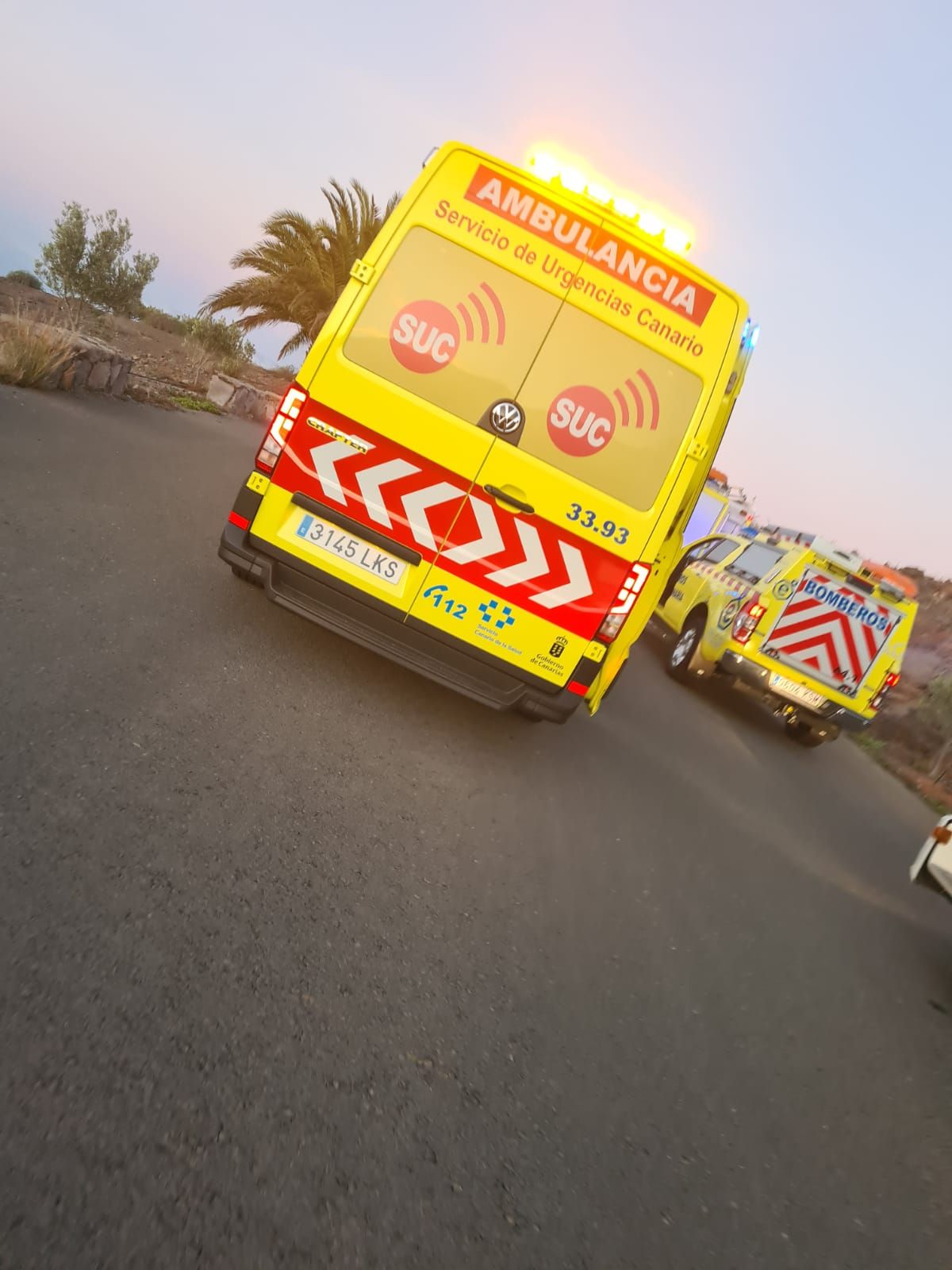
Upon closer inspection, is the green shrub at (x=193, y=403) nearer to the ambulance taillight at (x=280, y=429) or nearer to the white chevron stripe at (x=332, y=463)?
the ambulance taillight at (x=280, y=429)

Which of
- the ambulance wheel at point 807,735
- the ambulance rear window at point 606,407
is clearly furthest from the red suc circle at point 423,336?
the ambulance wheel at point 807,735

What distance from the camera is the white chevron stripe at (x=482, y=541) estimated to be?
14.5ft

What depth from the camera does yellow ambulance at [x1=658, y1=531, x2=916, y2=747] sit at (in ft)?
30.8

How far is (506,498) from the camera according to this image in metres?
4.40

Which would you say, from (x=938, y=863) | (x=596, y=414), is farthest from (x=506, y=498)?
(x=938, y=863)

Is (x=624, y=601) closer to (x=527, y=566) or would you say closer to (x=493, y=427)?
(x=527, y=566)

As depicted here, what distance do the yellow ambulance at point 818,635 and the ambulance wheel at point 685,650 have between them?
0.72 m

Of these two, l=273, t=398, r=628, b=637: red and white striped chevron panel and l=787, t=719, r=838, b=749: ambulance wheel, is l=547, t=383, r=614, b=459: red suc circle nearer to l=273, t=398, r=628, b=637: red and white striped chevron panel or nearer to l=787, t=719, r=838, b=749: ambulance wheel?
l=273, t=398, r=628, b=637: red and white striped chevron panel

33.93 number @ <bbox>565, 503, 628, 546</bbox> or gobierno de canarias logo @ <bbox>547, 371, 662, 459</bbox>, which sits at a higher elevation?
gobierno de canarias logo @ <bbox>547, 371, 662, 459</bbox>

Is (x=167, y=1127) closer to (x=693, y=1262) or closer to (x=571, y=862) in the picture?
(x=693, y=1262)

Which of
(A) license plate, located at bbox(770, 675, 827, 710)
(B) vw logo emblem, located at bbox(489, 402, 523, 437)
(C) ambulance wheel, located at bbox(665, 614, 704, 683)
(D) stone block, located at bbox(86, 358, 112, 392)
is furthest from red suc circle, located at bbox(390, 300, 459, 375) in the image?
(C) ambulance wheel, located at bbox(665, 614, 704, 683)

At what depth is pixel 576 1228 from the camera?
219 cm

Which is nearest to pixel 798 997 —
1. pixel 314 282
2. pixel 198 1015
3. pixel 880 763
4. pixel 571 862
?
pixel 571 862

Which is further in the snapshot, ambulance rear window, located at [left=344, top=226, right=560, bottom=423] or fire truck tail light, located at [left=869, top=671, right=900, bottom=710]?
fire truck tail light, located at [left=869, top=671, right=900, bottom=710]
